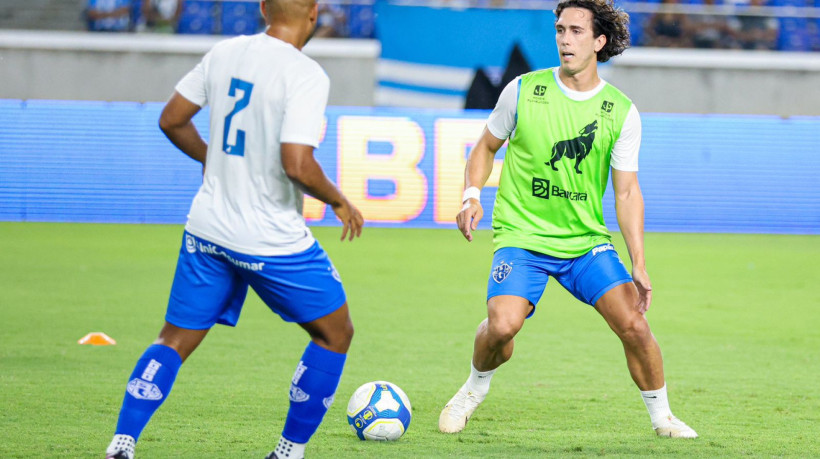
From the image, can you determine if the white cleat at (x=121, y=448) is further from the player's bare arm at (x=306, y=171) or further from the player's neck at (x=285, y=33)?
the player's neck at (x=285, y=33)

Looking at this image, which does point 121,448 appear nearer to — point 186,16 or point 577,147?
point 577,147

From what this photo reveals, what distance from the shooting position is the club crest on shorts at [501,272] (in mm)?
5422

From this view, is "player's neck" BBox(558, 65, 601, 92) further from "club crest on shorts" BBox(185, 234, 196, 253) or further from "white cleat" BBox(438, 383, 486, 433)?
"club crest on shorts" BBox(185, 234, 196, 253)

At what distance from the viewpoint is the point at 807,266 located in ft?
44.8

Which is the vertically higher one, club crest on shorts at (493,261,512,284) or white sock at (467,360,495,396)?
club crest on shorts at (493,261,512,284)

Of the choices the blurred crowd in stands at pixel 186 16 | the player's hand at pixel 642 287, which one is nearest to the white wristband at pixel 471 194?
the player's hand at pixel 642 287

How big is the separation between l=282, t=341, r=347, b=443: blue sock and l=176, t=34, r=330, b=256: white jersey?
1.47 ft

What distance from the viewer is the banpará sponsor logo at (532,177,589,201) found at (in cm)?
549

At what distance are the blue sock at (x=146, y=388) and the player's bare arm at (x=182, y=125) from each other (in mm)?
794

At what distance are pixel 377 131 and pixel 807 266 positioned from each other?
6.58 m

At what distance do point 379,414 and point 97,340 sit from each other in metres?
3.33

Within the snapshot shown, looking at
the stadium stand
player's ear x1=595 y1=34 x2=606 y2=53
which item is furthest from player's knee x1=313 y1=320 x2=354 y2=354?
the stadium stand

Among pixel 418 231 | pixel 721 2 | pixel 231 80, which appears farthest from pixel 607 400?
pixel 721 2

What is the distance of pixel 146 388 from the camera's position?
4242mm
